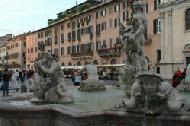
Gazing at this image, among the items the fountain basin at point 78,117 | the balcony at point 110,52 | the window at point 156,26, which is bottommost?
the fountain basin at point 78,117

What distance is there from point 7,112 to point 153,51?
132 feet

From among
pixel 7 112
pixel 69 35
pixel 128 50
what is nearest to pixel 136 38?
pixel 128 50

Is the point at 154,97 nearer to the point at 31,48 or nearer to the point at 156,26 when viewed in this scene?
the point at 156,26

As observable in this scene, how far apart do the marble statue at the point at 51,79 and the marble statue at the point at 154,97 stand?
10.3 ft

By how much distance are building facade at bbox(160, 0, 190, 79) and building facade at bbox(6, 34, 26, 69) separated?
6986 cm

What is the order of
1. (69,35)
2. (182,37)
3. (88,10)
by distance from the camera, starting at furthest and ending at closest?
(69,35)
(88,10)
(182,37)

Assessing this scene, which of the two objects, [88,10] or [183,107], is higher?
[88,10]

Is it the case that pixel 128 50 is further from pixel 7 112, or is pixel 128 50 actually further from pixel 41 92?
pixel 7 112

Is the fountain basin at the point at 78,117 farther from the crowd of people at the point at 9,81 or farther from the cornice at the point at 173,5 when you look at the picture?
the cornice at the point at 173,5

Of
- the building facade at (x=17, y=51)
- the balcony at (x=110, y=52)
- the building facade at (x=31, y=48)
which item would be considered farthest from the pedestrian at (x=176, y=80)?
the building facade at (x=17, y=51)

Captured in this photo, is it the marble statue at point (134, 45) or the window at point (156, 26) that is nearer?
the marble statue at point (134, 45)

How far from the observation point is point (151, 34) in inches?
1938

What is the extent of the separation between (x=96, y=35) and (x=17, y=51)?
5615 centimetres

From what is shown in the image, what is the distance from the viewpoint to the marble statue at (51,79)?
1062 cm
